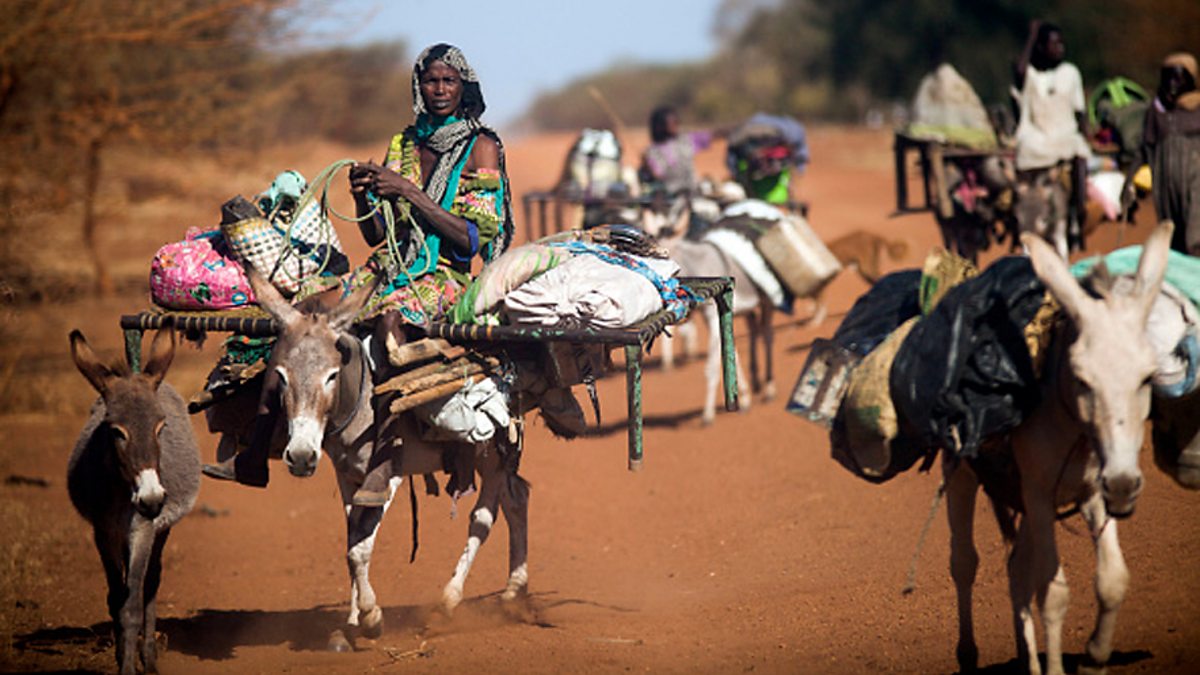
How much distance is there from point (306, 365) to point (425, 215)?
1160mm

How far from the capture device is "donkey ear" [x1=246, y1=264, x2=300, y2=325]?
693cm

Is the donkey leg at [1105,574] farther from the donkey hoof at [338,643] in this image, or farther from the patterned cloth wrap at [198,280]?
the patterned cloth wrap at [198,280]

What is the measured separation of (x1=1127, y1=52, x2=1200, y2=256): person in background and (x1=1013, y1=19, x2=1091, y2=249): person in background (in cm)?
374

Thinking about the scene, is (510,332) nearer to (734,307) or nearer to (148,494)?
(148,494)

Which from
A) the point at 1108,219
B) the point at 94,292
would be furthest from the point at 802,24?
the point at 1108,219

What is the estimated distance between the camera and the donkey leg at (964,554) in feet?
21.3

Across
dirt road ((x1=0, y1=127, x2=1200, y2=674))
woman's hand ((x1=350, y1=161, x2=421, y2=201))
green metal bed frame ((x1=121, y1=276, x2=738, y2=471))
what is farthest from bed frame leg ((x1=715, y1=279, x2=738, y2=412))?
woman's hand ((x1=350, y1=161, x2=421, y2=201))

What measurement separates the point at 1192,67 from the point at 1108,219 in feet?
19.3

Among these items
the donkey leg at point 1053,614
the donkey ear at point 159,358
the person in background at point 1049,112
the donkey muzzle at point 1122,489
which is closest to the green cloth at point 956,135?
the person in background at point 1049,112

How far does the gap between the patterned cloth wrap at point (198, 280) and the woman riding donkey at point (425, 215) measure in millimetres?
580

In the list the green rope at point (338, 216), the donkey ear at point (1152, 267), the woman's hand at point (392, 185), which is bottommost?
the donkey ear at point (1152, 267)

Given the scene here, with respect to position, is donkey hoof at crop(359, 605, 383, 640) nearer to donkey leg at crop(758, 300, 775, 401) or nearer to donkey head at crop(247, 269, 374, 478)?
donkey head at crop(247, 269, 374, 478)

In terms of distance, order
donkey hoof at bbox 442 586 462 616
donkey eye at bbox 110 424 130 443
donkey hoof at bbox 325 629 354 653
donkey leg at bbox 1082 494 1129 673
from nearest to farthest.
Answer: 1. donkey leg at bbox 1082 494 1129 673
2. donkey eye at bbox 110 424 130 443
3. donkey hoof at bbox 325 629 354 653
4. donkey hoof at bbox 442 586 462 616

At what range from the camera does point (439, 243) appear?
7.85 meters
